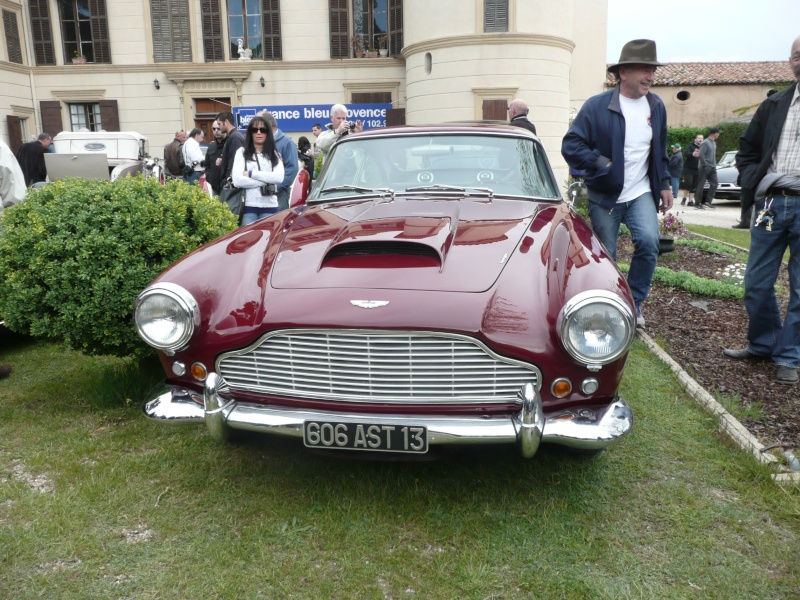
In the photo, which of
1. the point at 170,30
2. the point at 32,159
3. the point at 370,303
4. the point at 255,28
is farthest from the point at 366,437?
the point at 170,30

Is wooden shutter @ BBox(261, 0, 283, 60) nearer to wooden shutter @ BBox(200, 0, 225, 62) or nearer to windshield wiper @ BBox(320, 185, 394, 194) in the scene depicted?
wooden shutter @ BBox(200, 0, 225, 62)

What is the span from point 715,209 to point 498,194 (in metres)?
15.6

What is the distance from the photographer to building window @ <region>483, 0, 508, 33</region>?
19.2 metres

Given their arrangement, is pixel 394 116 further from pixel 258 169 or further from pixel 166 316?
pixel 166 316

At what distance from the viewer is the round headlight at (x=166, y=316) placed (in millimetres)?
2766

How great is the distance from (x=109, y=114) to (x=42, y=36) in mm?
3310

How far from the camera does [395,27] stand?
22031mm

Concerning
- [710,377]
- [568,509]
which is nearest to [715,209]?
[710,377]

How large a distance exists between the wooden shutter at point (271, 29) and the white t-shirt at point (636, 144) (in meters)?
19.6

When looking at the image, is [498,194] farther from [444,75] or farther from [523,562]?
[444,75]

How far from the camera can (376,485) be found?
2.94 metres

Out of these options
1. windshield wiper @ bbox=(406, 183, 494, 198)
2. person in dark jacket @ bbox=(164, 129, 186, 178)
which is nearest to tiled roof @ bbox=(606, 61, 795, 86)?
person in dark jacket @ bbox=(164, 129, 186, 178)

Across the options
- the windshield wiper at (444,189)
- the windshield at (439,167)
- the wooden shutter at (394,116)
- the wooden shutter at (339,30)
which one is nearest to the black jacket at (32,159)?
the windshield at (439,167)

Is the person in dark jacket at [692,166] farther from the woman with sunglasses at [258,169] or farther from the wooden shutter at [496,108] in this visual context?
the woman with sunglasses at [258,169]
